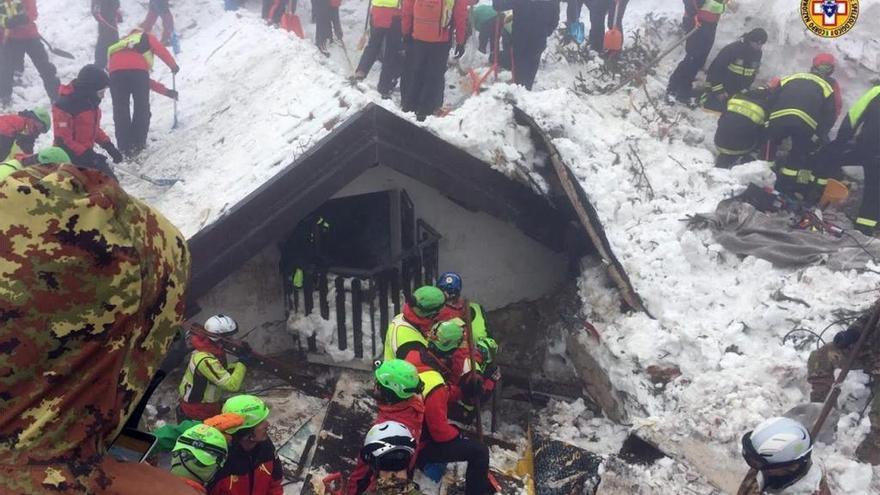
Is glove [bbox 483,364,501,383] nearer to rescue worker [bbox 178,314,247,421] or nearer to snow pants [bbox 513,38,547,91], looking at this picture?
rescue worker [bbox 178,314,247,421]

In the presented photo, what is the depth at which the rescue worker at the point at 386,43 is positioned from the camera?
31.4 ft

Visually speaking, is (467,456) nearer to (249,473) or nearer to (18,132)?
(249,473)

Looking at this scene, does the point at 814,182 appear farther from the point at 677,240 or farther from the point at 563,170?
the point at 563,170

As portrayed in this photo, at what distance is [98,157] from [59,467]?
8796mm

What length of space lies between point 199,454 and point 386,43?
7.32m

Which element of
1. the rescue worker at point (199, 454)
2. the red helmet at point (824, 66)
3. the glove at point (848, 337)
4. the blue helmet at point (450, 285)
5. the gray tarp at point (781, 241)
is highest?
the red helmet at point (824, 66)

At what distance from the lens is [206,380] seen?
5590 mm

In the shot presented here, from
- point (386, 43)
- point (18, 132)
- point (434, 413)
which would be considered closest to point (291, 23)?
point (386, 43)

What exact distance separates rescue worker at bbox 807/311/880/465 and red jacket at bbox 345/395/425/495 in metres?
2.95

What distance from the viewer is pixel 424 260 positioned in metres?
7.43

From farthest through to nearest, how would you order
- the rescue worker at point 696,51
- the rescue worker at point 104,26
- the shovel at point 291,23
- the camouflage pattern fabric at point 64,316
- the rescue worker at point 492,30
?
the rescue worker at point 104,26
the shovel at point 291,23
the rescue worker at point 492,30
the rescue worker at point 696,51
the camouflage pattern fabric at point 64,316

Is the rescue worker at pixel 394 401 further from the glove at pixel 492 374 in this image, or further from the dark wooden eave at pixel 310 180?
the dark wooden eave at pixel 310 180

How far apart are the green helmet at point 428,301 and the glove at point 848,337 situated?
3145 millimetres

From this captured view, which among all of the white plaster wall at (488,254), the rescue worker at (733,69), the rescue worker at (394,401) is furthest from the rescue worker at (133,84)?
the rescue worker at (733,69)
